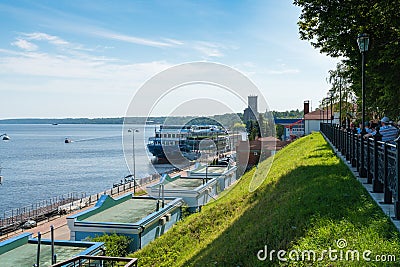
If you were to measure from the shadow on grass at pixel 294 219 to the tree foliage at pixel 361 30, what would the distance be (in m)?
7.21

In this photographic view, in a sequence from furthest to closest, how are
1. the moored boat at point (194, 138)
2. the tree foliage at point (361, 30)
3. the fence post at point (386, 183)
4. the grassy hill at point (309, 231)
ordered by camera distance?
1. the moored boat at point (194, 138)
2. the tree foliage at point (361, 30)
3. the fence post at point (386, 183)
4. the grassy hill at point (309, 231)

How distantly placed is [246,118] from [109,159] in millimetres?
62294

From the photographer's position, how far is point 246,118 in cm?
3002

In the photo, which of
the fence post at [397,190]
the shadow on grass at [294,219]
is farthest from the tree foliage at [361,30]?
the fence post at [397,190]

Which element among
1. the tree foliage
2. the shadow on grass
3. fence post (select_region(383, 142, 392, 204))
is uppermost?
the tree foliage

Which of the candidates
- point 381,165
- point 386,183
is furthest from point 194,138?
point 386,183

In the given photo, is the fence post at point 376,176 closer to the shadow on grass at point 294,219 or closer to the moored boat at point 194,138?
the shadow on grass at point 294,219

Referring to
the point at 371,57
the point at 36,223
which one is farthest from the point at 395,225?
the point at 36,223

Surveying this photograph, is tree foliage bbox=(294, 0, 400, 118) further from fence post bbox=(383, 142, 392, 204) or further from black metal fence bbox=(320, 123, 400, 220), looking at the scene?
fence post bbox=(383, 142, 392, 204)

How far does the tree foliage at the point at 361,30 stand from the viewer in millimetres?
15820

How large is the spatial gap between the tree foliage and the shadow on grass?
7206mm

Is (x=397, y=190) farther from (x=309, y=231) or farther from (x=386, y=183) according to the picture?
(x=309, y=231)

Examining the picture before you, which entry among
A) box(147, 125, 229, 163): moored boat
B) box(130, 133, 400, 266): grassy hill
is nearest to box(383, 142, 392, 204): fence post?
box(130, 133, 400, 266): grassy hill

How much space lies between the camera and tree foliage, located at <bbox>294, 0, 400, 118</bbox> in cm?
1582
